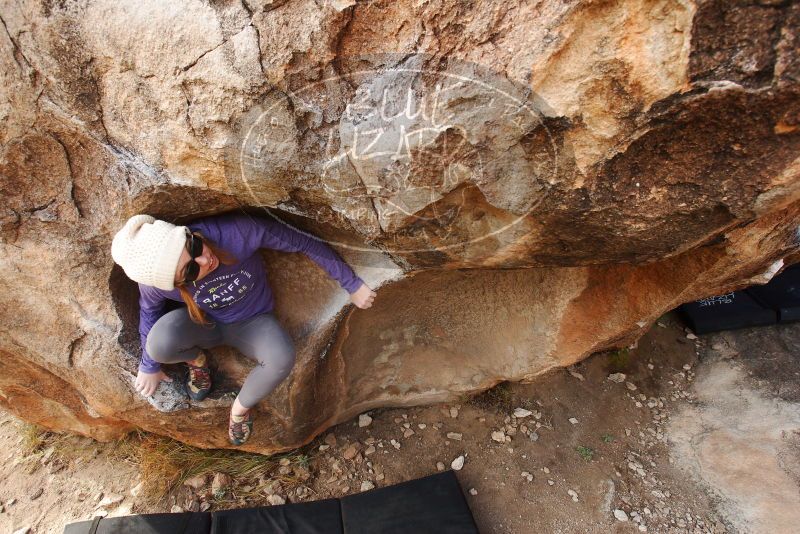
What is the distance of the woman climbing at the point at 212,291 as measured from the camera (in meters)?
1.45

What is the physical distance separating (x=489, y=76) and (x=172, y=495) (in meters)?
2.27

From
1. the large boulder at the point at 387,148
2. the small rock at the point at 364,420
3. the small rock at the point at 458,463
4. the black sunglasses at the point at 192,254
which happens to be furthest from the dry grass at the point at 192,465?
the black sunglasses at the point at 192,254

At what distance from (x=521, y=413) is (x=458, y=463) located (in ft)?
1.37

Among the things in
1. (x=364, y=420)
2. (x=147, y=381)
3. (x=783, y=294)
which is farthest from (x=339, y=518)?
(x=783, y=294)

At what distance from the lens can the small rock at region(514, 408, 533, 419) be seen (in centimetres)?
258

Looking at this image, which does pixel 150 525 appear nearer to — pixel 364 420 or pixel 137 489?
pixel 137 489

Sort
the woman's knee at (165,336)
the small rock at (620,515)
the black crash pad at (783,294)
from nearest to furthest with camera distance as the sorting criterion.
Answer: the woman's knee at (165,336), the small rock at (620,515), the black crash pad at (783,294)

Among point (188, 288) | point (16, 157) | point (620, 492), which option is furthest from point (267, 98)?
point (620, 492)

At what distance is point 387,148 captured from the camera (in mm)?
1345

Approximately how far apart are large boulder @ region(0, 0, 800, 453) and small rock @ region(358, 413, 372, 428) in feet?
2.16

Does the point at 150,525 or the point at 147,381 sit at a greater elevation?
the point at 147,381

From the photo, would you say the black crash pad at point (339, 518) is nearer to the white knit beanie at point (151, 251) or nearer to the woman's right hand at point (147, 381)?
the woman's right hand at point (147, 381)

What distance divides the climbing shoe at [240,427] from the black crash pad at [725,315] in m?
2.47

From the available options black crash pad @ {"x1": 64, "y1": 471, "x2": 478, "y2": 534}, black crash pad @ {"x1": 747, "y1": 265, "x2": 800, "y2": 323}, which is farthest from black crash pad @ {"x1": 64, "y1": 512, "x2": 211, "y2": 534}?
black crash pad @ {"x1": 747, "y1": 265, "x2": 800, "y2": 323}
